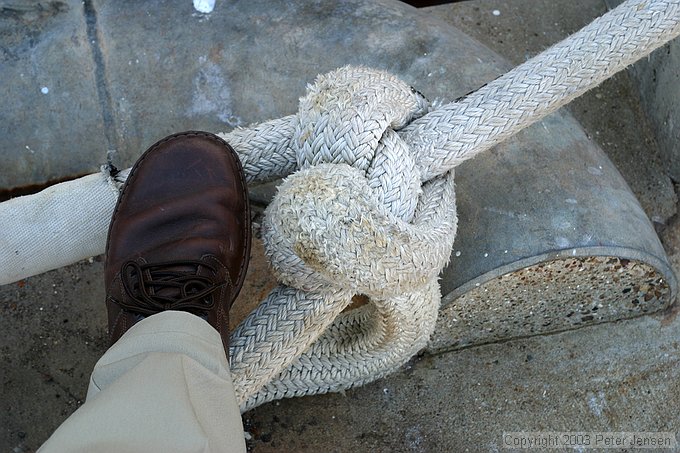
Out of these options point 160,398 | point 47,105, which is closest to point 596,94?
point 47,105

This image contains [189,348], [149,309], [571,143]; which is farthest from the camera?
[571,143]

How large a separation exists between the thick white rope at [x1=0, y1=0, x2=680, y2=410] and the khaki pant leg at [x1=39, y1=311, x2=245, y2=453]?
15 centimetres

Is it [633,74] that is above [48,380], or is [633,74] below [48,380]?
above

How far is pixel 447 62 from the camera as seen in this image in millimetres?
1327

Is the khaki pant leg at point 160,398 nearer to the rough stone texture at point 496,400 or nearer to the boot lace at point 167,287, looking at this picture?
the boot lace at point 167,287

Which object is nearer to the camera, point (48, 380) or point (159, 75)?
point (48, 380)

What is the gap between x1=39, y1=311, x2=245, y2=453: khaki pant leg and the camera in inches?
27.4

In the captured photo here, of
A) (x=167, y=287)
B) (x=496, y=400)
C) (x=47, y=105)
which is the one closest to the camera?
(x=167, y=287)

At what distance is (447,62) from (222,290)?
0.59 meters

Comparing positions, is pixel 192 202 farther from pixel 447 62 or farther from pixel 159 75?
pixel 447 62

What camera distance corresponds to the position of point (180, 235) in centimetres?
102

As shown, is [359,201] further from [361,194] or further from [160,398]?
[160,398]

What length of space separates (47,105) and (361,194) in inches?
28.6

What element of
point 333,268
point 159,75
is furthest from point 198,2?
point 333,268
